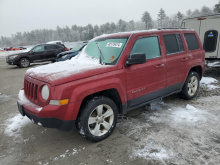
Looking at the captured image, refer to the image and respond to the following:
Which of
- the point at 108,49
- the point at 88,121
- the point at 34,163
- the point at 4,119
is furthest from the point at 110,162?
the point at 4,119

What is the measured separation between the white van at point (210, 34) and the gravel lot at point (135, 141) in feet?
11.9

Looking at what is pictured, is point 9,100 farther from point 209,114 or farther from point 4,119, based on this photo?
point 209,114

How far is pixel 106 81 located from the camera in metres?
3.07

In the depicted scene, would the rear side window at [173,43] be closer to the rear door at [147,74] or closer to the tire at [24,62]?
the rear door at [147,74]

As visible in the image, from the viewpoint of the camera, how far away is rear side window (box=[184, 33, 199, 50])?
461 centimetres

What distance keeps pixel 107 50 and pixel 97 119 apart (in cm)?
138

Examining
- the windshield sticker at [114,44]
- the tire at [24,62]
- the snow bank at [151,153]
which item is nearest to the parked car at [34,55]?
the tire at [24,62]

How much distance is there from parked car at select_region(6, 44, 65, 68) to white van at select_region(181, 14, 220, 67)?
1058cm

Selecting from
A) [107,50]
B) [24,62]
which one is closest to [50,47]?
[24,62]

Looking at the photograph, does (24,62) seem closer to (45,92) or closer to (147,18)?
(45,92)

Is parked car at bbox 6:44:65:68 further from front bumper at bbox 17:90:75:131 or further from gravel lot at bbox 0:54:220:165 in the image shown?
front bumper at bbox 17:90:75:131

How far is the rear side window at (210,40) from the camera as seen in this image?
23.9ft

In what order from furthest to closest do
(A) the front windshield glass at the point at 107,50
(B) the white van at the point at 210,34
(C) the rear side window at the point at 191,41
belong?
(B) the white van at the point at 210,34
(C) the rear side window at the point at 191,41
(A) the front windshield glass at the point at 107,50

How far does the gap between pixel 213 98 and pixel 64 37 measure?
14940 cm
